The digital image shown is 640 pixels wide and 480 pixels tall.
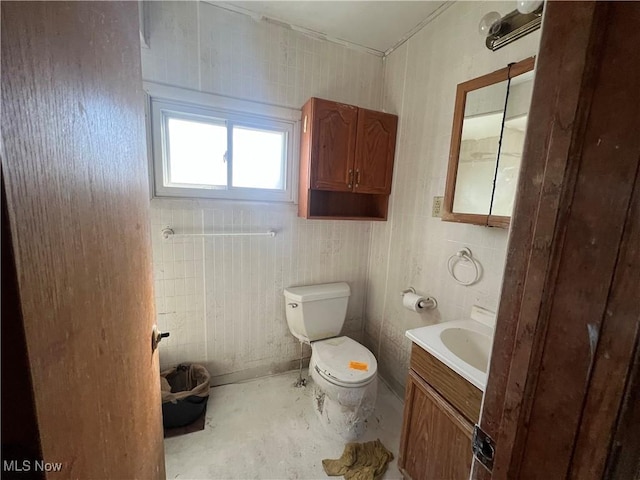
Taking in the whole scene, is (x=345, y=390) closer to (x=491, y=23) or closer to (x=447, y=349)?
(x=447, y=349)

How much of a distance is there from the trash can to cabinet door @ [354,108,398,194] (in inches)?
64.3

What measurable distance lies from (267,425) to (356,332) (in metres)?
0.96

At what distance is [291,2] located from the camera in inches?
58.1

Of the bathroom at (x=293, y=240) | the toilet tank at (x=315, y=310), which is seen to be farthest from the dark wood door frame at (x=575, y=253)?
the toilet tank at (x=315, y=310)

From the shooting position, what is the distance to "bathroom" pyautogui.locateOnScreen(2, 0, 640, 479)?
13.2 inches

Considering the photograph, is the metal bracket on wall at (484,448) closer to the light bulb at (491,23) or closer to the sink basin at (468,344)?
the sink basin at (468,344)

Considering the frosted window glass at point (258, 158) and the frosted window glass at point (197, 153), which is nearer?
the frosted window glass at point (197, 153)

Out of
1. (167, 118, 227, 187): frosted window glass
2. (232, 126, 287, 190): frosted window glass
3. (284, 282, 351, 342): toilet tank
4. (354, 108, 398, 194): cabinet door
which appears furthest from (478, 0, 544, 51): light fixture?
(284, 282, 351, 342): toilet tank

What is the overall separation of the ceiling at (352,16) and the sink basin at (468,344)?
1774 mm

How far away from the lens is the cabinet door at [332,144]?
1645mm

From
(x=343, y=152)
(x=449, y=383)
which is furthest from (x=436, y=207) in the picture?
(x=449, y=383)

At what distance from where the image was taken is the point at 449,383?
1.01 m

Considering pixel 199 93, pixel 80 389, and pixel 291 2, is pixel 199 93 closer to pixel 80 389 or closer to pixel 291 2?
pixel 291 2

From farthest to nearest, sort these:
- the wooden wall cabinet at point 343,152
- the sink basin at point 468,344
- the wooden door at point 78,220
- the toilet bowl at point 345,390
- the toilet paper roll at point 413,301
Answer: the wooden wall cabinet at point 343,152 < the toilet paper roll at point 413,301 < the toilet bowl at point 345,390 < the sink basin at point 468,344 < the wooden door at point 78,220
